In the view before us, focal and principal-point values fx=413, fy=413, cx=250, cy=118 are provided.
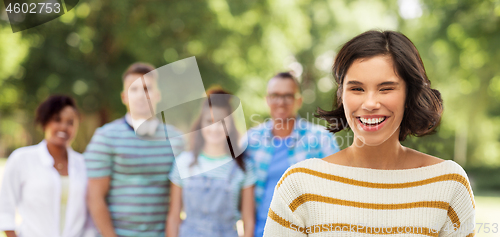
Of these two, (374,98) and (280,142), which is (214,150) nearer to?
(280,142)

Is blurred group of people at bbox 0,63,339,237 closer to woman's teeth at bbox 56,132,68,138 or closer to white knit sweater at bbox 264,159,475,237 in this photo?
woman's teeth at bbox 56,132,68,138

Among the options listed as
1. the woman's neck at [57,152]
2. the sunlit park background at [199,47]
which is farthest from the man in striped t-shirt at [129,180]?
the sunlit park background at [199,47]

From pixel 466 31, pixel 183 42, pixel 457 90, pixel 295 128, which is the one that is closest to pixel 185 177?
pixel 295 128

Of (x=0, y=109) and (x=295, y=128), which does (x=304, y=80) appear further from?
(x=295, y=128)

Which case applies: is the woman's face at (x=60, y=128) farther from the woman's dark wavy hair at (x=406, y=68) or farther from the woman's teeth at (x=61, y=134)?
the woman's dark wavy hair at (x=406, y=68)

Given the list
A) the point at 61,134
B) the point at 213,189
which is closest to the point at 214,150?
the point at 213,189

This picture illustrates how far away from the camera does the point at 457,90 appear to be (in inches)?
507

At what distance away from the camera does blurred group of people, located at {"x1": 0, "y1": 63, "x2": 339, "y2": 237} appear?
8.86ft

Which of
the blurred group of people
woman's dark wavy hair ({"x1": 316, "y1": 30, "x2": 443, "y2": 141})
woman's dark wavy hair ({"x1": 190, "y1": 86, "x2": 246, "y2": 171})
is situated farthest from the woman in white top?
woman's dark wavy hair ({"x1": 316, "y1": 30, "x2": 443, "y2": 141})

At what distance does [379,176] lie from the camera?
1529 millimetres

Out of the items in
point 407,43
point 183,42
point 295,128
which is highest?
point 183,42

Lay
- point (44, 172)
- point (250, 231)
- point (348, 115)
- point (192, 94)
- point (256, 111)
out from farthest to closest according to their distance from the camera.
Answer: point (256, 111), point (192, 94), point (44, 172), point (250, 231), point (348, 115)

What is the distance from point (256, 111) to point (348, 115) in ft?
30.2

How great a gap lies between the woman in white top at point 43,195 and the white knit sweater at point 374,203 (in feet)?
6.20
